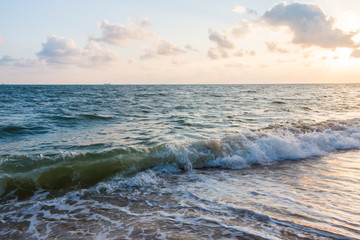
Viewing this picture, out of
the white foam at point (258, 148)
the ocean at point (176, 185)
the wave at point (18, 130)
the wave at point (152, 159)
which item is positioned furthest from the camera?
the wave at point (18, 130)

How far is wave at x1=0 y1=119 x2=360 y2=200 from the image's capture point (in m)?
5.85

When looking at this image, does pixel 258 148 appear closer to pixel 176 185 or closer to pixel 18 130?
pixel 176 185

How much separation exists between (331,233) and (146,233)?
8.31 feet

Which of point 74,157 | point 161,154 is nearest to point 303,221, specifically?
point 161,154

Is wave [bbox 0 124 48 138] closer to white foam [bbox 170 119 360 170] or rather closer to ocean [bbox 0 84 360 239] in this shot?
ocean [bbox 0 84 360 239]

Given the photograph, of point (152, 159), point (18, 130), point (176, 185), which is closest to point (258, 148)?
point (152, 159)

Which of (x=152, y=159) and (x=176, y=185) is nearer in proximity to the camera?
(x=176, y=185)

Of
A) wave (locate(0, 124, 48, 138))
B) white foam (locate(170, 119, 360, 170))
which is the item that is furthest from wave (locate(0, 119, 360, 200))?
wave (locate(0, 124, 48, 138))

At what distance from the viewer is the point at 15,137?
31.4 ft

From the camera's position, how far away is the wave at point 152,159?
19.2 feet

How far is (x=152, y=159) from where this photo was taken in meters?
7.38

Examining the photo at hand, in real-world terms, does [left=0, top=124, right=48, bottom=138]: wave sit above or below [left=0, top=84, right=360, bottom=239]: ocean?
above

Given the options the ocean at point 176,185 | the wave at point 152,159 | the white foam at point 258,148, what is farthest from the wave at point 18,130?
the white foam at point 258,148

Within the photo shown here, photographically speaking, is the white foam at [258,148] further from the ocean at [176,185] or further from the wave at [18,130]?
the wave at [18,130]
